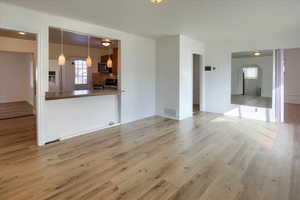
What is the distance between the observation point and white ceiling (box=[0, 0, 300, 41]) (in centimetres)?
317

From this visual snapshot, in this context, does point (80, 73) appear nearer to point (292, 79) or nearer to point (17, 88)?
point (17, 88)

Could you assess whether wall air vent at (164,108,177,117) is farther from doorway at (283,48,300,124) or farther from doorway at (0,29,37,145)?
doorway at (283,48,300,124)

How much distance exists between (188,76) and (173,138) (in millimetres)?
2570

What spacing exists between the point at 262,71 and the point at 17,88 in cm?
1028

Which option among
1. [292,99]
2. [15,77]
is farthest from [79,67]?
[292,99]

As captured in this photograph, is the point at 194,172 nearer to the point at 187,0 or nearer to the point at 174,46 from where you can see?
the point at 187,0

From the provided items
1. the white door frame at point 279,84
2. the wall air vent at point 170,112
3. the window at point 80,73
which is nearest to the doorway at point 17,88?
the window at point 80,73

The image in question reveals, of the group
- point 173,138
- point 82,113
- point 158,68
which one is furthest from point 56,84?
point 173,138

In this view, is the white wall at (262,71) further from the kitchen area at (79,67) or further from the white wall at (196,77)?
the kitchen area at (79,67)

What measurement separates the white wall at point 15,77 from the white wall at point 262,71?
27.5 ft

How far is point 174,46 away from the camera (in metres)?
5.66

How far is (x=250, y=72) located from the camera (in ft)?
20.1

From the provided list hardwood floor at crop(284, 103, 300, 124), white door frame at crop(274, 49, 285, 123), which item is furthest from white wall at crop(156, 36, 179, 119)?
hardwood floor at crop(284, 103, 300, 124)

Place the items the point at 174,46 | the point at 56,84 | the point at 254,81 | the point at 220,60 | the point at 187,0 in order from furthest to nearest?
the point at 56,84 → the point at 220,60 → the point at 254,81 → the point at 174,46 → the point at 187,0
